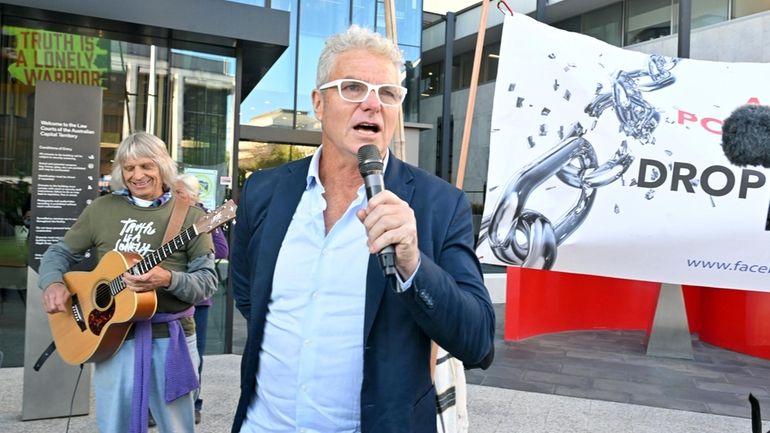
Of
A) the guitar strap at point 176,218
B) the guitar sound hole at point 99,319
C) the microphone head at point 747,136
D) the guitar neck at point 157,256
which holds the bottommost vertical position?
the guitar sound hole at point 99,319

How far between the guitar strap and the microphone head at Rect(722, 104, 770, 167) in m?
6.04

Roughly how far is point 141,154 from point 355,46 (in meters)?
1.86

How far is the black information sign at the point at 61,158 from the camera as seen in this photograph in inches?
179

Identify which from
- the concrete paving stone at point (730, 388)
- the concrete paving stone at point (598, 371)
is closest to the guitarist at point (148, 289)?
the concrete paving stone at point (598, 371)

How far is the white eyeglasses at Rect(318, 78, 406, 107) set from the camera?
1528 mm

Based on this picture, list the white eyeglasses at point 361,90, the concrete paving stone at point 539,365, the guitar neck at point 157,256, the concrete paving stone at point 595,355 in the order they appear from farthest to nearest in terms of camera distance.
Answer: the concrete paving stone at point 595,355
the concrete paving stone at point 539,365
the guitar neck at point 157,256
the white eyeglasses at point 361,90

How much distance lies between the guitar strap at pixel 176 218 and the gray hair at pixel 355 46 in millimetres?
1690

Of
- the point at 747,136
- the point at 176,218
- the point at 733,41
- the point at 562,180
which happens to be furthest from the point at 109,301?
the point at 733,41

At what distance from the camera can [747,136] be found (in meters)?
6.77

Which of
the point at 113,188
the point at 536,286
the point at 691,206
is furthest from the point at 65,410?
the point at 691,206

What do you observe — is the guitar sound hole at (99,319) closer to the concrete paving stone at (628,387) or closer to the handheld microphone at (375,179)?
the handheld microphone at (375,179)

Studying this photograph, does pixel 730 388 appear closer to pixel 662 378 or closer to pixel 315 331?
pixel 662 378

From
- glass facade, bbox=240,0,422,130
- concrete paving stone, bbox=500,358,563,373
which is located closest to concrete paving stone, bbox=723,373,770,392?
concrete paving stone, bbox=500,358,563,373

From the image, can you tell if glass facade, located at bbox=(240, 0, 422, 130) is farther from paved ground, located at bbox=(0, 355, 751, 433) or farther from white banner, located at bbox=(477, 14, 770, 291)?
paved ground, located at bbox=(0, 355, 751, 433)
